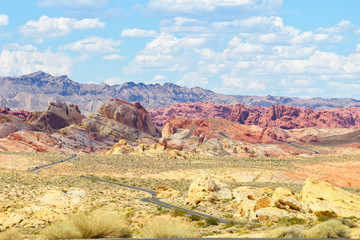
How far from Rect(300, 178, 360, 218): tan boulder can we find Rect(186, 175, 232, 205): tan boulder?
1019 centimetres

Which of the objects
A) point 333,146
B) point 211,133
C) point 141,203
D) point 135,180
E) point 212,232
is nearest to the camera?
point 212,232

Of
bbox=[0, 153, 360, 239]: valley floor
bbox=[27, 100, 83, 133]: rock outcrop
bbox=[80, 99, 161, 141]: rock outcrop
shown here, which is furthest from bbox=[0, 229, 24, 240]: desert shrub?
bbox=[27, 100, 83, 133]: rock outcrop

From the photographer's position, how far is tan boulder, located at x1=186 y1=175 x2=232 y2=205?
4612 centimetres

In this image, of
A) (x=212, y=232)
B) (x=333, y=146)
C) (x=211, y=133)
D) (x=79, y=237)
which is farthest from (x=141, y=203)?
(x=333, y=146)

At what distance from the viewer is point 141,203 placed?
45188 mm

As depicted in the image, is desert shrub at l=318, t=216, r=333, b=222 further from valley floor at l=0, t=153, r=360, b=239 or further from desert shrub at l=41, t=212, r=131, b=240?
desert shrub at l=41, t=212, r=131, b=240

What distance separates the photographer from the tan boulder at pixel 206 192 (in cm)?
4612

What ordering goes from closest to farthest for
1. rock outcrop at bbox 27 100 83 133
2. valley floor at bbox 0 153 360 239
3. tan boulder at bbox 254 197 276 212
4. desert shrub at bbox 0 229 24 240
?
desert shrub at bbox 0 229 24 240 → valley floor at bbox 0 153 360 239 → tan boulder at bbox 254 197 276 212 → rock outcrop at bbox 27 100 83 133

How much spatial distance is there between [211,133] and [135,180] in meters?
108

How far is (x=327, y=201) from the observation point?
38438 mm

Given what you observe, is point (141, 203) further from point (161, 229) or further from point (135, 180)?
point (135, 180)

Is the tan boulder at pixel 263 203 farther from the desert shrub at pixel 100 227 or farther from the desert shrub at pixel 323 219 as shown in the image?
the desert shrub at pixel 100 227

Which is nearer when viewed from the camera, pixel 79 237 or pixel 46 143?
pixel 79 237

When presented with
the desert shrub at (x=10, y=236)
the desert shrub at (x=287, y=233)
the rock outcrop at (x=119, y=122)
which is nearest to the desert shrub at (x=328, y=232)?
the desert shrub at (x=287, y=233)
